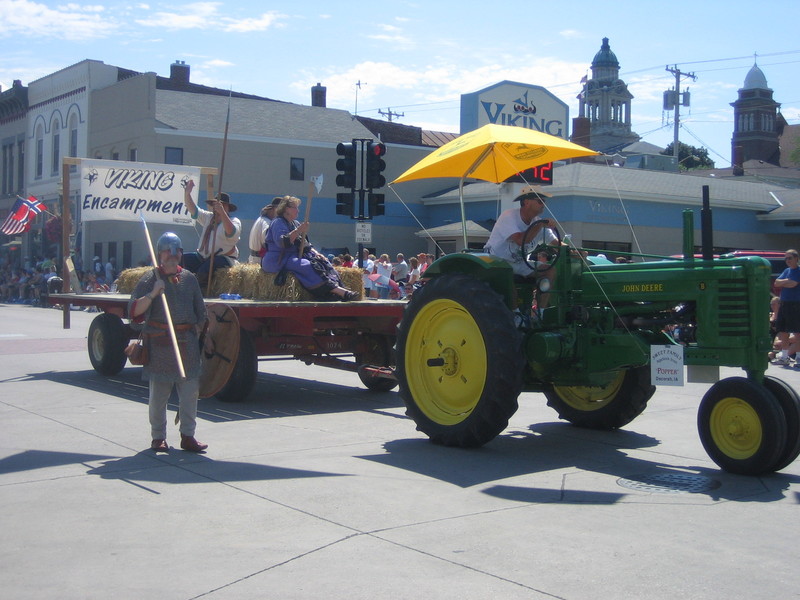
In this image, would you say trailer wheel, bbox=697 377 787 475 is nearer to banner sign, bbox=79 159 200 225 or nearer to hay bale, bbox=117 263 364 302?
hay bale, bbox=117 263 364 302

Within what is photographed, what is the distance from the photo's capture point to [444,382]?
26.5 feet

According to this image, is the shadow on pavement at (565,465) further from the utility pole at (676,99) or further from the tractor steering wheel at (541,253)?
the utility pole at (676,99)

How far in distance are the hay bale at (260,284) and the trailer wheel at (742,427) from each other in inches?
193

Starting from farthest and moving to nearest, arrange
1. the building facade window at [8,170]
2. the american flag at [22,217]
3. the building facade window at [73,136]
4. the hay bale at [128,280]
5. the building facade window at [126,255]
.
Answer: the building facade window at [8,170], the building facade window at [73,136], the building facade window at [126,255], the american flag at [22,217], the hay bale at [128,280]

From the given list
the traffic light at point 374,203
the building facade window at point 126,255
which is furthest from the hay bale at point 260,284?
the building facade window at point 126,255

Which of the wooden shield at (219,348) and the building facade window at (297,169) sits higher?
the building facade window at (297,169)

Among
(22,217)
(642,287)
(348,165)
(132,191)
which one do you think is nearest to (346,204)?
(348,165)

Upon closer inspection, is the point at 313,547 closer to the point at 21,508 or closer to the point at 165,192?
Answer: the point at 21,508

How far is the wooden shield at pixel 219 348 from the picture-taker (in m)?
9.16

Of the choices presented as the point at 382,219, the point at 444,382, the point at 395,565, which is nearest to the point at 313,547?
the point at 395,565

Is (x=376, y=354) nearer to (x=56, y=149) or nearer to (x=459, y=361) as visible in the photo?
(x=459, y=361)

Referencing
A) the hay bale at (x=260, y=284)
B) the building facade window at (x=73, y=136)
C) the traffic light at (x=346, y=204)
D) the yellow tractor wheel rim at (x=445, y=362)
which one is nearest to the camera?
the yellow tractor wheel rim at (x=445, y=362)

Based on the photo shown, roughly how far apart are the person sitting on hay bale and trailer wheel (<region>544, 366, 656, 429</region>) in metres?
2.83

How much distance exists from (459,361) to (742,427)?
2350mm
